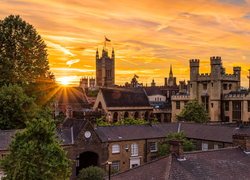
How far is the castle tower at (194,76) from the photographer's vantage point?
91500 millimetres

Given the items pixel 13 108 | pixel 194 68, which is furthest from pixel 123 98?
pixel 13 108

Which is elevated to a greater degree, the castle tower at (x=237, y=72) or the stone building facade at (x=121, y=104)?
the castle tower at (x=237, y=72)

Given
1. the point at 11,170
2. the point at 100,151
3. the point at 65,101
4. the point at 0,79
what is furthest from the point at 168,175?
the point at 65,101

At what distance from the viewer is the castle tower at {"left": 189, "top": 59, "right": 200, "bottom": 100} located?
9150 cm

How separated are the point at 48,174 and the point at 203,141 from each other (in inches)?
1257

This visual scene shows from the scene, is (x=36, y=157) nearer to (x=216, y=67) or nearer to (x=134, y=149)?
(x=134, y=149)

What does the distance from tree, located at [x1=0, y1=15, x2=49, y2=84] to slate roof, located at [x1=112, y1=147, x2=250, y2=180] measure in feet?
127

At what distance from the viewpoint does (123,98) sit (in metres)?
91.6

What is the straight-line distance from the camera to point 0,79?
6025 centimetres

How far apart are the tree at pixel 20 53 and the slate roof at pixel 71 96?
3484 cm

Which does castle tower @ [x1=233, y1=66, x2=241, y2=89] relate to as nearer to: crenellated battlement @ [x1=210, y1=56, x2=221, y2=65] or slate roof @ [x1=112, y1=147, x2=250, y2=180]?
crenellated battlement @ [x1=210, y1=56, x2=221, y2=65]

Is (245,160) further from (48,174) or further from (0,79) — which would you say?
(0,79)

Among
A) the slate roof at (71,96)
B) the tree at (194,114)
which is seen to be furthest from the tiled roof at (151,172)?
the slate roof at (71,96)

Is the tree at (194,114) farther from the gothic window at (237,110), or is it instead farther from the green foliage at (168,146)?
the green foliage at (168,146)
